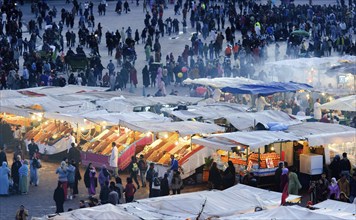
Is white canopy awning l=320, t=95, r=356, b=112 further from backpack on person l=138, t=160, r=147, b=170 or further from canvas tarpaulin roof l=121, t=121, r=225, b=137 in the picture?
backpack on person l=138, t=160, r=147, b=170

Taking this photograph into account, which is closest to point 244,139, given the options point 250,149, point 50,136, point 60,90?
point 250,149

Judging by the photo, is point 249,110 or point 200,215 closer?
point 200,215

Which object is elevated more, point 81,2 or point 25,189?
point 81,2

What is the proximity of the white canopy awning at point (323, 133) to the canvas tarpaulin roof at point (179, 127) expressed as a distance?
1902 millimetres

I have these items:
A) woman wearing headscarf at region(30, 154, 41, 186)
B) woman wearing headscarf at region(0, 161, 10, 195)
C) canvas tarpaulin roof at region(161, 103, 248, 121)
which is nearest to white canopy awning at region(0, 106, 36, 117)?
canvas tarpaulin roof at region(161, 103, 248, 121)

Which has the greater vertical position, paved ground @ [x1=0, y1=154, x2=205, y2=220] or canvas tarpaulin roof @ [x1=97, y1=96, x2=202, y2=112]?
canvas tarpaulin roof @ [x1=97, y1=96, x2=202, y2=112]

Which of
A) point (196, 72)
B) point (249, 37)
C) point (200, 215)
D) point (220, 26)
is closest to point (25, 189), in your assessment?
point (200, 215)

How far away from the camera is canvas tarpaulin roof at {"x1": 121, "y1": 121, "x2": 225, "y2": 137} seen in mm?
24391

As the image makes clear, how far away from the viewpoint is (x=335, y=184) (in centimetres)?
2102

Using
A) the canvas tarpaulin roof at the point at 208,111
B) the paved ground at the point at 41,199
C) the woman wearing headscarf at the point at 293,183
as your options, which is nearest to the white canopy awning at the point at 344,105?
the canvas tarpaulin roof at the point at 208,111

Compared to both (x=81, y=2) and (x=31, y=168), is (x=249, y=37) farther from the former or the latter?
(x=31, y=168)

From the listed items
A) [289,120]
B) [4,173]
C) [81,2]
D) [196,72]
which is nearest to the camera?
[4,173]

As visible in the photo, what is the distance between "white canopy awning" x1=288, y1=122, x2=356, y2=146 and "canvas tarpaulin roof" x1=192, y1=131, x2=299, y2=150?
14.6 inches

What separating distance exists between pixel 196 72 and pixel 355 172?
51.6 ft
